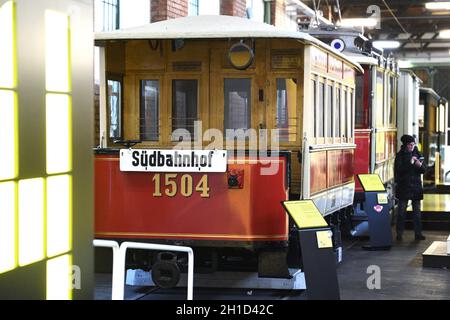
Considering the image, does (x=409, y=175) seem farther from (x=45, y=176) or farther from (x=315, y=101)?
(x=45, y=176)

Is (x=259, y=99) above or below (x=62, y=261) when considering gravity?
above

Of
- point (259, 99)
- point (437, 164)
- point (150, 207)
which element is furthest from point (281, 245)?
point (437, 164)

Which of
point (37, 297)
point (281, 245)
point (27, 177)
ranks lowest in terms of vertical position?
point (281, 245)

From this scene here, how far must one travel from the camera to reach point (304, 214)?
7816mm

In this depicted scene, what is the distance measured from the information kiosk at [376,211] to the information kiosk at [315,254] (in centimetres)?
467

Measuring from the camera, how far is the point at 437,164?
2238 centimetres

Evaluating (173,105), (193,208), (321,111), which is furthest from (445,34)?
(193,208)

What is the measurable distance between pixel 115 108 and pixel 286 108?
1.95 meters

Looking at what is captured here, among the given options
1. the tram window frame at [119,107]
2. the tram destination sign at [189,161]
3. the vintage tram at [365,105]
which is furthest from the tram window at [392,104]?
the tram destination sign at [189,161]

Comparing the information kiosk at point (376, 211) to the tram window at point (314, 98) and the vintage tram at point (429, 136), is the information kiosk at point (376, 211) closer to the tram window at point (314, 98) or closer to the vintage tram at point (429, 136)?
the tram window at point (314, 98)

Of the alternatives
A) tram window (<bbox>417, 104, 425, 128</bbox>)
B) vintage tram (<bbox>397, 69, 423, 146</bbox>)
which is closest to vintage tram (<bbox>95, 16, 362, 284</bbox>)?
vintage tram (<bbox>397, 69, 423, 146</bbox>)

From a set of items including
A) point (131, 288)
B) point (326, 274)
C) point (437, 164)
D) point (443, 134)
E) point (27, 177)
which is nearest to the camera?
point (27, 177)

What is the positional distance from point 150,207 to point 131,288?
1222 millimetres
